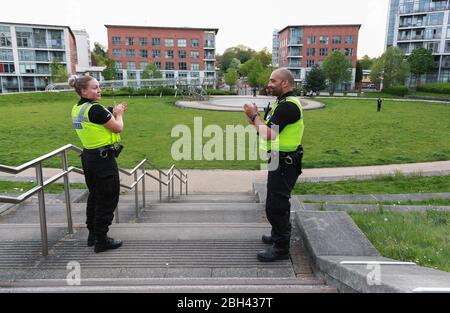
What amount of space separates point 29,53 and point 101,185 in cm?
6664

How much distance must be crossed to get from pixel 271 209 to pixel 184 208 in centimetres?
341

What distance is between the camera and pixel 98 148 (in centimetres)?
383

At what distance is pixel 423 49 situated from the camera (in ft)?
199

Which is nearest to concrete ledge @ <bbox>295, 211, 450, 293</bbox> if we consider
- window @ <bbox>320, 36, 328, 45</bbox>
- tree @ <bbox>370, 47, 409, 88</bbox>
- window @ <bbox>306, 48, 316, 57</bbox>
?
tree @ <bbox>370, 47, 409, 88</bbox>

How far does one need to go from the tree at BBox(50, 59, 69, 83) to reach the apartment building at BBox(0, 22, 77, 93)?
12.6 feet

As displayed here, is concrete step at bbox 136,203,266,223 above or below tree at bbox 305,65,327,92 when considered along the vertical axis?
below

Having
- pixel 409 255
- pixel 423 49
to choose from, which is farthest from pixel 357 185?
pixel 423 49

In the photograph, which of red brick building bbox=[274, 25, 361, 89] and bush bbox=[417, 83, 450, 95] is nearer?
bush bbox=[417, 83, 450, 95]

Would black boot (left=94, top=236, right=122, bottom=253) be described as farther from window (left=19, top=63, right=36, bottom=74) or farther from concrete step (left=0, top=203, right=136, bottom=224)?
window (left=19, top=63, right=36, bottom=74)

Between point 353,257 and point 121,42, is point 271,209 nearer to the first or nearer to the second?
point 353,257

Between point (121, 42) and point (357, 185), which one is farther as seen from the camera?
point (121, 42)

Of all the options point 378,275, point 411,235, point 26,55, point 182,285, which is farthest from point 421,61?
point 182,285

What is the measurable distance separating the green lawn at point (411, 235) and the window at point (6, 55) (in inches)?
2634

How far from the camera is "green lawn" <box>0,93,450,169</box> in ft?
44.8
